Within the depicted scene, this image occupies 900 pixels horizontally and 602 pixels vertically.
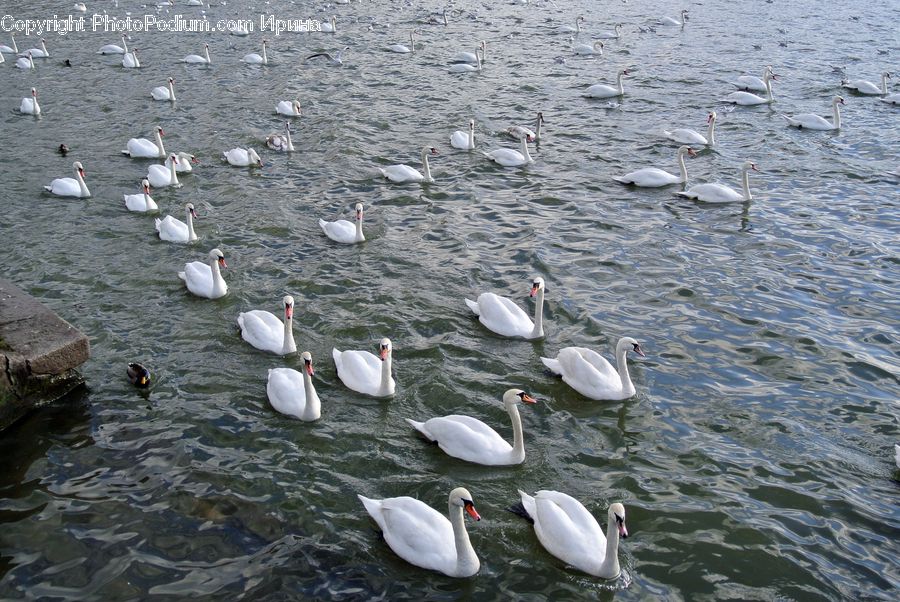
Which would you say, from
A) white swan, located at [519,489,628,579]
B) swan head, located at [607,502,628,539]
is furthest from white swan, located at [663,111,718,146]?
Answer: swan head, located at [607,502,628,539]

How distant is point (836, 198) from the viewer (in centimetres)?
1563

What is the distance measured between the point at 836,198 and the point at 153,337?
484 inches

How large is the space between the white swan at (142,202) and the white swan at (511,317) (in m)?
6.89

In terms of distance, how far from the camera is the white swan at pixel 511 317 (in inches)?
432

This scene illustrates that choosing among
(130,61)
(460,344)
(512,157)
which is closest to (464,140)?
(512,157)

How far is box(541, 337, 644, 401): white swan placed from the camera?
970 centimetres

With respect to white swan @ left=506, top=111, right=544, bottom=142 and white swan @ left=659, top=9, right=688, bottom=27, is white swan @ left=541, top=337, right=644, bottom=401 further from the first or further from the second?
white swan @ left=659, top=9, right=688, bottom=27

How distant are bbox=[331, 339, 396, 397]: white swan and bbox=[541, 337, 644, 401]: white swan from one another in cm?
213

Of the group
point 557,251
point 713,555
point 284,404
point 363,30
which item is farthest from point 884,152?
point 363,30

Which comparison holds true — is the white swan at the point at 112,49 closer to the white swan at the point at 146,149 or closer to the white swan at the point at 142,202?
the white swan at the point at 146,149

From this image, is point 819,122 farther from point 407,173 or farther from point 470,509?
point 470,509

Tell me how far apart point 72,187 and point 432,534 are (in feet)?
36.7

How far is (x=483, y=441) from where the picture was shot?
28.0ft

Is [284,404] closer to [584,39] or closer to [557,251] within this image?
[557,251]
